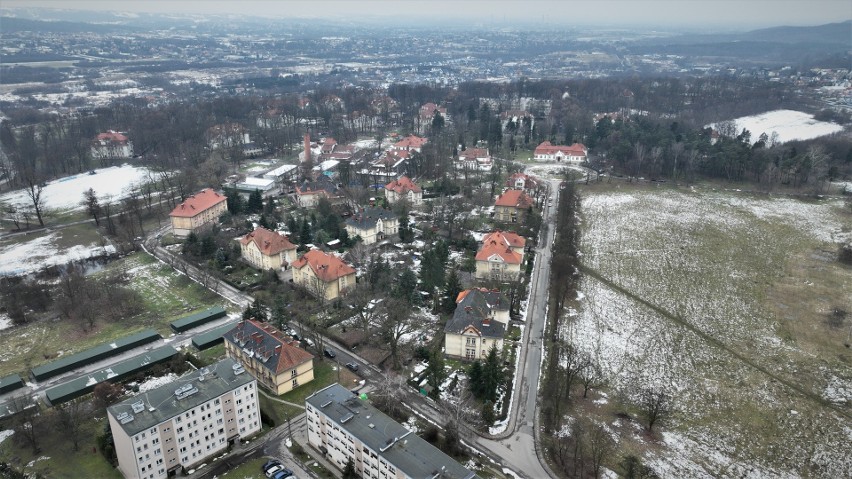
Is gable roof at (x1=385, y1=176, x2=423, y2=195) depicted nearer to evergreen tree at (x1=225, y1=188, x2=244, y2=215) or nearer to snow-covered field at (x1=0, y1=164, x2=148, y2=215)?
evergreen tree at (x1=225, y1=188, x2=244, y2=215)

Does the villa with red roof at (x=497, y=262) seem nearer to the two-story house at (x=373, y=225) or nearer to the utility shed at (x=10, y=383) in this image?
the two-story house at (x=373, y=225)

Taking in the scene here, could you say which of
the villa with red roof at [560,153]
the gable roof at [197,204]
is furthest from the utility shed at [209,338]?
the villa with red roof at [560,153]

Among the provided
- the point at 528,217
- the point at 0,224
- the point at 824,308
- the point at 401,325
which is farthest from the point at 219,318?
the point at 824,308

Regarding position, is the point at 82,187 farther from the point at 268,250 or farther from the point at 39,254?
the point at 268,250

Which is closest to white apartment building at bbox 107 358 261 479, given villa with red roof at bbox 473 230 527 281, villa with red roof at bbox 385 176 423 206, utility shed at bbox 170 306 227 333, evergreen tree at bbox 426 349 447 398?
evergreen tree at bbox 426 349 447 398

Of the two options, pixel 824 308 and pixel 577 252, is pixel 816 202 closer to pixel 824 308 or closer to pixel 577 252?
pixel 824 308

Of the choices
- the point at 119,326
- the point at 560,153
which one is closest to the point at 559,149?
the point at 560,153
